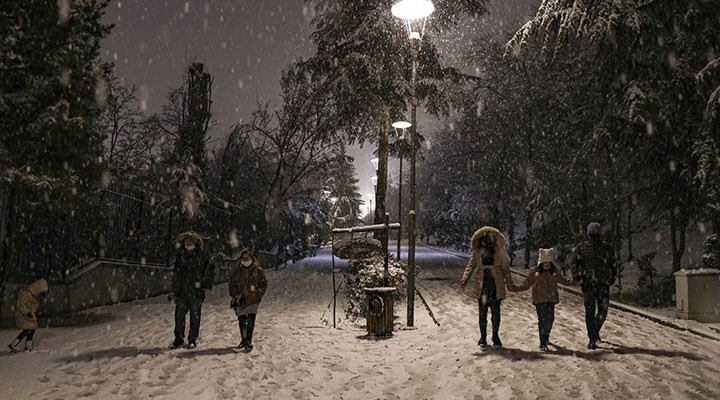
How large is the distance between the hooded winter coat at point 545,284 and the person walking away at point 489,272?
344 mm

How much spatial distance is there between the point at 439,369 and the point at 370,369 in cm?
92

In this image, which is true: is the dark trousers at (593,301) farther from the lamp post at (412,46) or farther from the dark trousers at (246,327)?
the dark trousers at (246,327)

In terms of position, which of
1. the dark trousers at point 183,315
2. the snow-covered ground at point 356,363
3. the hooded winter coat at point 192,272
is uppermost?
the hooded winter coat at point 192,272

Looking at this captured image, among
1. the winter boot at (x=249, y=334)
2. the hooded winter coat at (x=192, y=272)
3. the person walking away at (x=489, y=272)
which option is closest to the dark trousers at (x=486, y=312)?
the person walking away at (x=489, y=272)

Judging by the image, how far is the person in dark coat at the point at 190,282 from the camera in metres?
8.49

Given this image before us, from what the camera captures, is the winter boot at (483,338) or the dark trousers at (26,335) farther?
the winter boot at (483,338)

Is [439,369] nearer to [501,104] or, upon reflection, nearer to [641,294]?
[641,294]

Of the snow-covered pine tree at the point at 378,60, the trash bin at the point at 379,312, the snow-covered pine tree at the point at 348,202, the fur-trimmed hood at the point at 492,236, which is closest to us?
the fur-trimmed hood at the point at 492,236

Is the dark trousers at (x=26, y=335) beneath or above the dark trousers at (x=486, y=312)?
beneath

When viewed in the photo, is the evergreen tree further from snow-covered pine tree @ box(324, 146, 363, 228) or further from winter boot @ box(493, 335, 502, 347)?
snow-covered pine tree @ box(324, 146, 363, 228)

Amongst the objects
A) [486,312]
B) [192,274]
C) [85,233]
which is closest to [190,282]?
[192,274]

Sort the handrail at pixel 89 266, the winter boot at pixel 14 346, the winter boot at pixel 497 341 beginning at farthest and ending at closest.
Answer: the handrail at pixel 89 266
the winter boot at pixel 497 341
the winter boot at pixel 14 346

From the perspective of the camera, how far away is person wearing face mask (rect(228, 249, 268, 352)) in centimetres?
858

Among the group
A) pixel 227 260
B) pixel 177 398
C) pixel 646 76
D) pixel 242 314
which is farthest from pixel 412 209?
pixel 227 260
